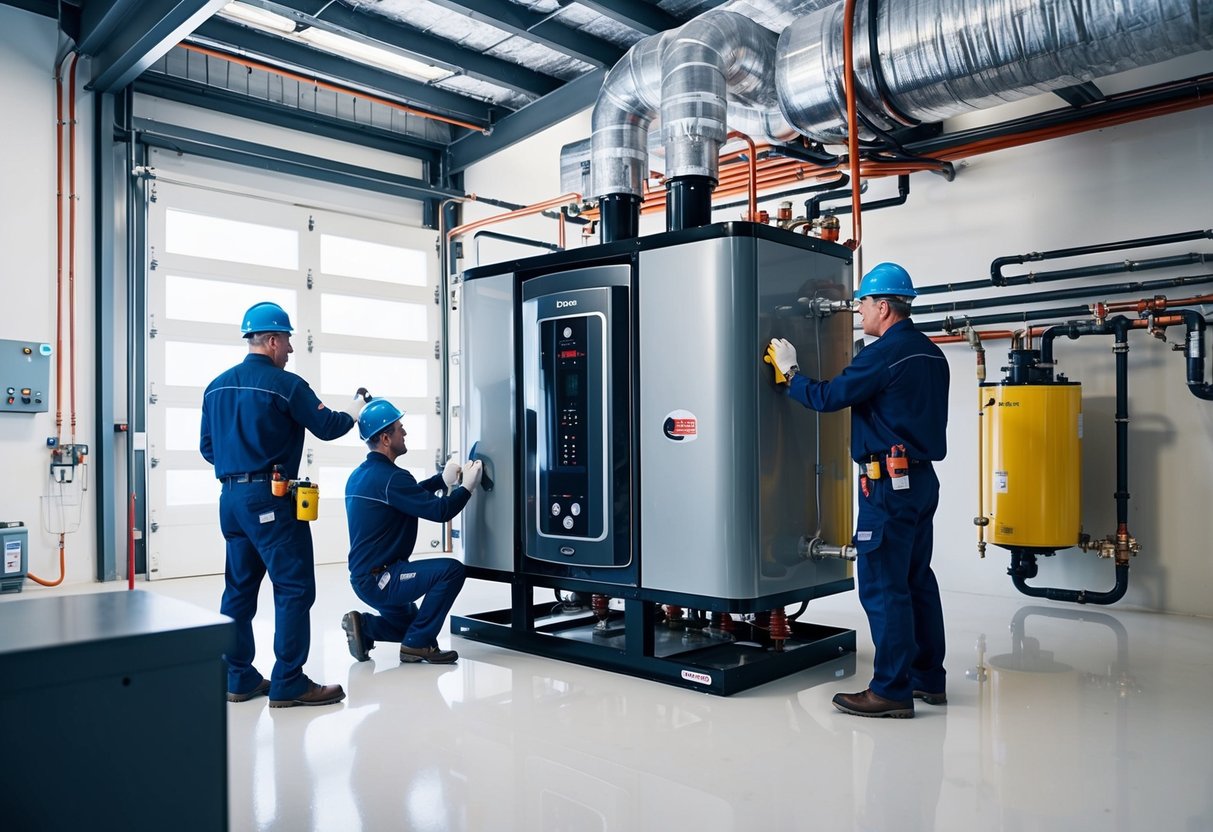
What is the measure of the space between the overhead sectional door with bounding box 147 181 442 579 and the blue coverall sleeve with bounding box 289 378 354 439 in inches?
161

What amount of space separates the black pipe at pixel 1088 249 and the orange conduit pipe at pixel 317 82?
15.9 ft

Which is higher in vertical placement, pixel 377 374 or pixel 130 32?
pixel 130 32

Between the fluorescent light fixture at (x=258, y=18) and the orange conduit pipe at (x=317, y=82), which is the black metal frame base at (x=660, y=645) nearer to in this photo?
the fluorescent light fixture at (x=258, y=18)

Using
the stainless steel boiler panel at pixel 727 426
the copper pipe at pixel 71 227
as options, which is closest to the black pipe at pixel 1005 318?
the stainless steel boiler panel at pixel 727 426

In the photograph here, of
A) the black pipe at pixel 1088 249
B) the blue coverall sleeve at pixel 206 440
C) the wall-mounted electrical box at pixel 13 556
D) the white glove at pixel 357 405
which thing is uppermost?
the black pipe at pixel 1088 249

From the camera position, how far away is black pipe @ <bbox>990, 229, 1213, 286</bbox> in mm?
5105

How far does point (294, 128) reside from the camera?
320 inches

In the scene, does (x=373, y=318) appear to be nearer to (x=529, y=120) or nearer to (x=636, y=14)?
(x=529, y=120)

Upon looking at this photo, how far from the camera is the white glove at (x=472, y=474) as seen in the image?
15.1ft

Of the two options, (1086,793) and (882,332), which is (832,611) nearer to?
(882,332)

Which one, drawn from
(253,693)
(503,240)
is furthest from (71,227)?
(253,693)

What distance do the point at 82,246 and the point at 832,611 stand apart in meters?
6.08

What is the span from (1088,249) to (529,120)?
4.68 m

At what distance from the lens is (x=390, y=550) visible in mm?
4328
